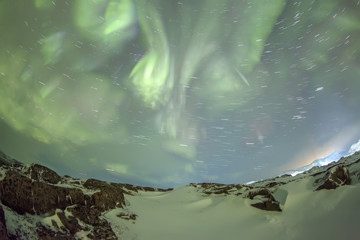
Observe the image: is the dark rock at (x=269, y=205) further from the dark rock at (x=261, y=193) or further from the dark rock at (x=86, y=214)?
the dark rock at (x=86, y=214)

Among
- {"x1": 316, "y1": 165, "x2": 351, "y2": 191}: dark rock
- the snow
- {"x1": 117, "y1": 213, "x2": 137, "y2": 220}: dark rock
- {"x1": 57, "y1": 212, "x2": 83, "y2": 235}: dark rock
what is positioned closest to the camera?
{"x1": 57, "y1": 212, "x2": 83, "y2": 235}: dark rock

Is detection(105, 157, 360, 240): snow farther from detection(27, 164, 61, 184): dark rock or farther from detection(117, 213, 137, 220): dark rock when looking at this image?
detection(27, 164, 61, 184): dark rock

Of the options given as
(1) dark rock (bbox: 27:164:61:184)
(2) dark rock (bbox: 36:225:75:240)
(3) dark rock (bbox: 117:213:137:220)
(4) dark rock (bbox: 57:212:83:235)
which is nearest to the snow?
(3) dark rock (bbox: 117:213:137:220)

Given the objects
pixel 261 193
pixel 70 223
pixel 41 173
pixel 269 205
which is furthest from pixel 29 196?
pixel 261 193

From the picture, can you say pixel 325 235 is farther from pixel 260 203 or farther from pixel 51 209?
pixel 51 209

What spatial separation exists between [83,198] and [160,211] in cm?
888

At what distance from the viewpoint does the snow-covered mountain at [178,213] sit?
408 inches

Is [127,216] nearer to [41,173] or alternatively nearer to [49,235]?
[49,235]

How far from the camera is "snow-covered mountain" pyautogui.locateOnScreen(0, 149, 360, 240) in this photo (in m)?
10.4

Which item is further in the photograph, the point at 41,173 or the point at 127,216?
the point at 41,173

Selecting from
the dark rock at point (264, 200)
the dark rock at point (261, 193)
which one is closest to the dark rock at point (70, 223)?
the dark rock at point (264, 200)

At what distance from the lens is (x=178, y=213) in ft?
68.2

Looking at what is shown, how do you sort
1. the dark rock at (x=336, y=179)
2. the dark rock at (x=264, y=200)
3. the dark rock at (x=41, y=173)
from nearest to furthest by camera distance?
the dark rock at (x=336, y=179) → the dark rock at (x=41, y=173) → the dark rock at (x=264, y=200)

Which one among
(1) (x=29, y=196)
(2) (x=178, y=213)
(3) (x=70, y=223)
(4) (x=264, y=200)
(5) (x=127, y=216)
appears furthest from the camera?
(2) (x=178, y=213)
